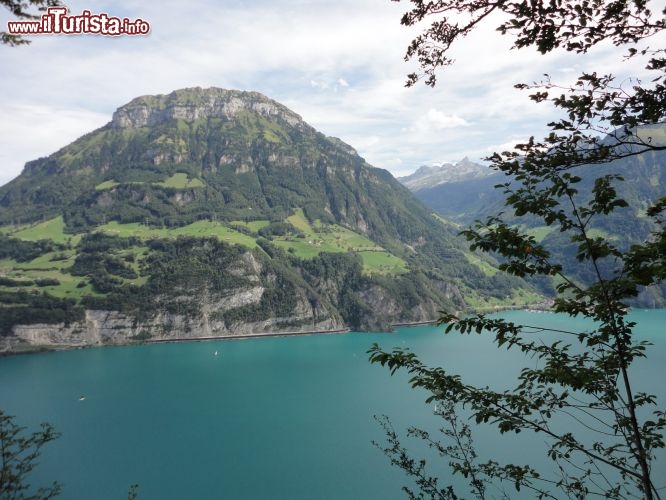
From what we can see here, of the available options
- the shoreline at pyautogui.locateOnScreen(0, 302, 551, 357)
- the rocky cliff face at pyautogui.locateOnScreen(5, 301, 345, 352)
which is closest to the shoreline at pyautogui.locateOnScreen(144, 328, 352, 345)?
the shoreline at pyautogui.locateOnScreen(0, 302, 551, 357)

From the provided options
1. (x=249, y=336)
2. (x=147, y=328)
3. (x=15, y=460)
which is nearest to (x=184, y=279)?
(x=147, y=328)

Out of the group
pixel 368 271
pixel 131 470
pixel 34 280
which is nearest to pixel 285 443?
pixel 131 470

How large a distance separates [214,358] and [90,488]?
60.0m

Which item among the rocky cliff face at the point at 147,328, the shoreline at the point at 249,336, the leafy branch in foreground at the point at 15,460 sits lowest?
the shoreline at the point at 249,336

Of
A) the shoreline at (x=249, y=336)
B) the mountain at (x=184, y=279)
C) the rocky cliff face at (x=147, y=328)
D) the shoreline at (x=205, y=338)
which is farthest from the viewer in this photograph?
the shoreline at (x=249, y=336)

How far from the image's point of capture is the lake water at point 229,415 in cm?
3659

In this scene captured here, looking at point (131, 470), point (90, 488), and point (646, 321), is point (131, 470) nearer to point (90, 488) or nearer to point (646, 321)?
point (90, 488)

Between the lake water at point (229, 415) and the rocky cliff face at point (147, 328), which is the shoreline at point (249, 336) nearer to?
the rocky cliff face at point (147, 328)

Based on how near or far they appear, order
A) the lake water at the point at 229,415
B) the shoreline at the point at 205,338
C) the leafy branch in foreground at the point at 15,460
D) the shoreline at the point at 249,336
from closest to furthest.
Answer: the leafy branch in foreground at the point at 15,460
the lake water at the point at 229,415
the shoreline at the point at 205,338
the shoreline at the point at 249,336

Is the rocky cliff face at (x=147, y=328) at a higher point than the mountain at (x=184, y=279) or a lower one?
lower

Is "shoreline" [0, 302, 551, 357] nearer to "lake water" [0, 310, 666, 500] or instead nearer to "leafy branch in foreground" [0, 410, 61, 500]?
"lake water" [0, 310, 666, 500]

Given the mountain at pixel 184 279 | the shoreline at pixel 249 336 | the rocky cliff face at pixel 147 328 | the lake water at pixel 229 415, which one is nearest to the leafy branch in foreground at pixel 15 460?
the lake water at pixel 229 415

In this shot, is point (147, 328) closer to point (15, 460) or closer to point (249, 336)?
point (249, 336)

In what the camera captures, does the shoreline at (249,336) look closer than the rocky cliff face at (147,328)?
No
